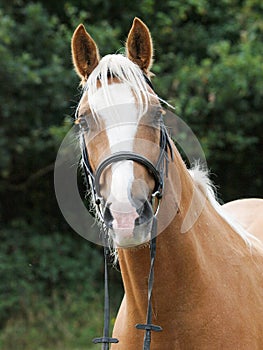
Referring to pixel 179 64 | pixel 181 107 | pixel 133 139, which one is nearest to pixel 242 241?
pixel 133 139

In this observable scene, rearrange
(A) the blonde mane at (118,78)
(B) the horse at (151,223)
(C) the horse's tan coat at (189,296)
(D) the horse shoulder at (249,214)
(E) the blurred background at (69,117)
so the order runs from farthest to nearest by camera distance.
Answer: (E) the blurred background at (69,117) → (D) the horse shoulder at (249,214) → (C) the horse's tan coat at (189,296) → (A) the blonde mane at (118,78) → (B) the horse at (151,223)

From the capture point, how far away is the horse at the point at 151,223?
112 inches

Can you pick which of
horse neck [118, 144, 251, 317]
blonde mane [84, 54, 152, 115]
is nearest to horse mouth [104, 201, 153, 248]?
horse neck [118, 144, 251, 317]

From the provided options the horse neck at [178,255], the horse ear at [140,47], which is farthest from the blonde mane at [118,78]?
the horse neck at [178,255]

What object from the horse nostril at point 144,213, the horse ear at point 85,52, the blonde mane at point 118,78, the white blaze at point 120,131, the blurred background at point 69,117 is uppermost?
the blurred background at point 69,117

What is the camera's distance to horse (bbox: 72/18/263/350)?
9.37 ft

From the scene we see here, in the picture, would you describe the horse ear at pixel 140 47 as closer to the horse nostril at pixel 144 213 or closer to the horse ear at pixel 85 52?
the horse ear at pixel 85 52

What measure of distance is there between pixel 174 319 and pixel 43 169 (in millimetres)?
6250

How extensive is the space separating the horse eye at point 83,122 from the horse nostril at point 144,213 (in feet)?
1.52

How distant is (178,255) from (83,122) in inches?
27.2

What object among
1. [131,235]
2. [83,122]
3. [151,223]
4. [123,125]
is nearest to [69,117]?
[83,122]

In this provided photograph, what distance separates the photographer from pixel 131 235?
279cm

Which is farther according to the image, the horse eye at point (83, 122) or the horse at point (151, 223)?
the horse eye at point (83, 122)

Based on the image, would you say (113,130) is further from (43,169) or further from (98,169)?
(43,169)
